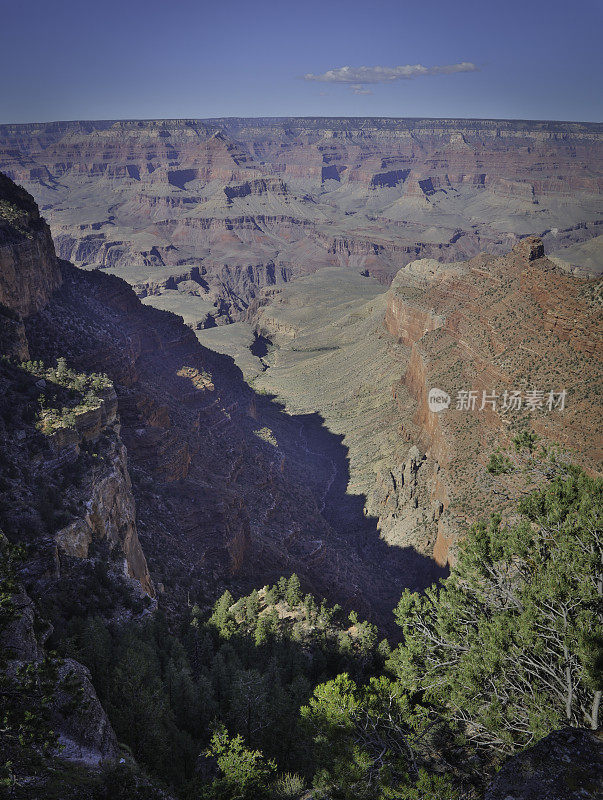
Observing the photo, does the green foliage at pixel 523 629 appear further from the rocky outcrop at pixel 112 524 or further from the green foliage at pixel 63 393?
the green foliage at pixel 63 393

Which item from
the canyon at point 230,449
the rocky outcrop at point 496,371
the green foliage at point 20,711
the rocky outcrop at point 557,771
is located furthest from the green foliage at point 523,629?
the rocky outcrop at point 496,371

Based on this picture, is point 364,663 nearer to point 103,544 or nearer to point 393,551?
point 103,544

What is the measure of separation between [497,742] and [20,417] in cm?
3297

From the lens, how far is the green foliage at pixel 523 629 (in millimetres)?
14453

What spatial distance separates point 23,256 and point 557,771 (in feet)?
172

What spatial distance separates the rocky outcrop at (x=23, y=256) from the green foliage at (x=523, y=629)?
4179 centimetres

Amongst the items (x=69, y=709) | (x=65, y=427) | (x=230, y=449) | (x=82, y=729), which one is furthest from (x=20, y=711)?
(x=230, y=449)

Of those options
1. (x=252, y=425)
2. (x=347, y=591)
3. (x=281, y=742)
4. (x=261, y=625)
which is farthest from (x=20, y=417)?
(x=252, y=425)

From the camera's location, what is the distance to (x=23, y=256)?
164 ft

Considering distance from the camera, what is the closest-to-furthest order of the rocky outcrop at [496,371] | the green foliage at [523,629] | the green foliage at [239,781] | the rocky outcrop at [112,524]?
the green foliage at [523,629] < the green foliage at [239,781] < the rocky outcrop at [112,524] < the rocky outcrop at [496,371]

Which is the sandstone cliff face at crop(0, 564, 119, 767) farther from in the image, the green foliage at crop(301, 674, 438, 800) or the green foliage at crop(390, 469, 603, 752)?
the green foliage at crop(390, 469, 603, 752)

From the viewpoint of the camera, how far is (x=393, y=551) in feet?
220

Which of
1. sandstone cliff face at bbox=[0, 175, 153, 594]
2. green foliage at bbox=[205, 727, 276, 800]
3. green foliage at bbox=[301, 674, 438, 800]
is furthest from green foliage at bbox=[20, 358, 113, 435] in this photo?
green foliage at bbox=[301, 674, 438, 800]

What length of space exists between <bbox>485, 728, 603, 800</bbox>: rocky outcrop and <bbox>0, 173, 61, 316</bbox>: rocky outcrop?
46466mm
